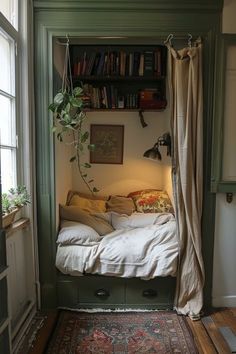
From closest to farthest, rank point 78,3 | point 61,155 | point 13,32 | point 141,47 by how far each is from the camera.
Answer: point 13,32
point 78,3
point 61,155
point 141,47

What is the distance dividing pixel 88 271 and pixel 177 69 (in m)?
1.75

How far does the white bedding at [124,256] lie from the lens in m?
2.23

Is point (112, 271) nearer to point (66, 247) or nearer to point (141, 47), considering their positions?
point (66, 247)

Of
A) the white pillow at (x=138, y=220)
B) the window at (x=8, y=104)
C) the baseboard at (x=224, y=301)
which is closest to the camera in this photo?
the window at (x=8, y=104)

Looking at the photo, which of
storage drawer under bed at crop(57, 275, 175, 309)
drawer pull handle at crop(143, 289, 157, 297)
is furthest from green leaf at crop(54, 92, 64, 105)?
drawer pull handle at crop(143, 289, 157, 297)

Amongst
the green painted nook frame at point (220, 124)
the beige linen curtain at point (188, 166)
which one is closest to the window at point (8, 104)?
the beige linen curtain at point (188, 166)

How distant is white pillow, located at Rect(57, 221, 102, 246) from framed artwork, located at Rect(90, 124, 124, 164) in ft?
4.04

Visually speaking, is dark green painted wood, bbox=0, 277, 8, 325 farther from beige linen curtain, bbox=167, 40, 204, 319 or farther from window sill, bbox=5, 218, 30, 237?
beige linen curtain, bbox=167, 40, 204, 319

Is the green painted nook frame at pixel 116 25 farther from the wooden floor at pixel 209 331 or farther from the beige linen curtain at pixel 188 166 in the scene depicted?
the wooden floor at pixel 209 331

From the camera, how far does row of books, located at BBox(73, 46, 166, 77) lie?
3.00 metres

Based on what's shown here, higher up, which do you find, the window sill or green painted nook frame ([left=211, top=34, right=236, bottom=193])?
green painted nook frame ([left=211, top=34, right=236, bottom=193])

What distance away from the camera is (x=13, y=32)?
202cm

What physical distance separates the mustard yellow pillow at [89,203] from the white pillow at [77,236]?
464 mm

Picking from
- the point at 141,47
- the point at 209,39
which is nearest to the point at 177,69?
the point at 209,39
